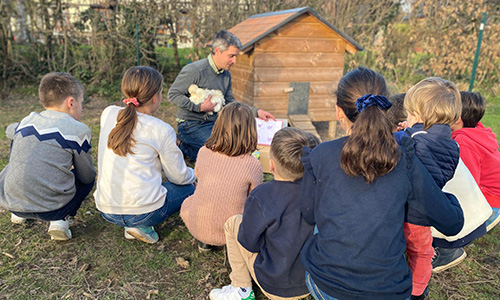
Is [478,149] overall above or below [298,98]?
above

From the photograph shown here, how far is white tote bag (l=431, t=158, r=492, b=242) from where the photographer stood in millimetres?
2301

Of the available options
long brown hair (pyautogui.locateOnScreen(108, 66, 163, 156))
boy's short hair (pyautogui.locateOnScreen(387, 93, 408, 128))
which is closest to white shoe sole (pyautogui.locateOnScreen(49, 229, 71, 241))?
long brown hair (pyautogui.locateOnScreen(108, 66, 163, 156))

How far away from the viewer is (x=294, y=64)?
19.0 feet

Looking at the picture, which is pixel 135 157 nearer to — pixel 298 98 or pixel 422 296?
pixel 422 296

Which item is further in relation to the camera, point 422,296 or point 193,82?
point 193,82

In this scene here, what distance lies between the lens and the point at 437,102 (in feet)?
6.82

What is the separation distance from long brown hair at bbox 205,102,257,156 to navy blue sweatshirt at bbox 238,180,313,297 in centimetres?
47

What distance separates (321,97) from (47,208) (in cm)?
451

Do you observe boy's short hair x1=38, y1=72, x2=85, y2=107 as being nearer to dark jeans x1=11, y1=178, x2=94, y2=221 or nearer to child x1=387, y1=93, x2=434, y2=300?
dark jeans x1=11, y1=178, x2=94, y2=221

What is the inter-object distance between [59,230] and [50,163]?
570 mm

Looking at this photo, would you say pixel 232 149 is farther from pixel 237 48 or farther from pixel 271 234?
pixel 237 48

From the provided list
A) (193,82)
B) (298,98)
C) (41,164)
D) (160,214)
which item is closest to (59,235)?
(41,164)

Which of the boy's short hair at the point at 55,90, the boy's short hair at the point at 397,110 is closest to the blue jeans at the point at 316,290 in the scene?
the boy's short hair at the point at 397,110

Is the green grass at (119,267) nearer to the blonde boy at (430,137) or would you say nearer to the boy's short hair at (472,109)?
the blonde boy at (430,137)
